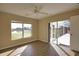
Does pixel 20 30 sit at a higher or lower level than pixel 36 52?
higher

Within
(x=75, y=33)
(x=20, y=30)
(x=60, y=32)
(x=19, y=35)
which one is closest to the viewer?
(x=75, y=33)

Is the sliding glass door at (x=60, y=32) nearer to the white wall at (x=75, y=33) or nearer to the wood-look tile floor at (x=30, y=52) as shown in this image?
the white wall at (x=75, y=33)

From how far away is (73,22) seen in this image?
12.4ft

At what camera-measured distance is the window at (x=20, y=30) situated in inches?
196

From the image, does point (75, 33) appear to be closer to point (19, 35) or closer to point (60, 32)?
point (60, 32)

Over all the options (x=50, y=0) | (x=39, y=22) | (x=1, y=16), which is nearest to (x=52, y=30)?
(x=39, y=22)

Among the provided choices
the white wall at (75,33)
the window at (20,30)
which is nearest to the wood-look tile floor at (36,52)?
the white wall at (75,33)

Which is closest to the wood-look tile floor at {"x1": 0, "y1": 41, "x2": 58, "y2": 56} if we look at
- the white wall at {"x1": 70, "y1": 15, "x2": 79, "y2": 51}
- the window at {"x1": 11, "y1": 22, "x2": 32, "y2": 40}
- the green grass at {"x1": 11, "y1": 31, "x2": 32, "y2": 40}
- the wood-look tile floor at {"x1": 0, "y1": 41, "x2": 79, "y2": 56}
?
the wood-look tile floor at {"x1": 0, "y1": 41, "x2": 79, "y2": 56}

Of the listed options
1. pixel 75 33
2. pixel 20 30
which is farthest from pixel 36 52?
pixel 20 30

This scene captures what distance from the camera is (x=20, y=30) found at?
552 cm

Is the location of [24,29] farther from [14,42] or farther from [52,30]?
[52,30]

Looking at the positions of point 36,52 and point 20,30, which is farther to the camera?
point 20,30

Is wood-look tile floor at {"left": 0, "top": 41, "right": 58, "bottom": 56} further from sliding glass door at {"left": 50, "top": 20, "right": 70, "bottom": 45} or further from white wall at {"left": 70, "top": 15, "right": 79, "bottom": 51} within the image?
sliding glass door at {"left": 50, "top": 20, "right": 70, "bottom": 45}

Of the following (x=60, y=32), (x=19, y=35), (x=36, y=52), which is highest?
(x=60, y=32)
